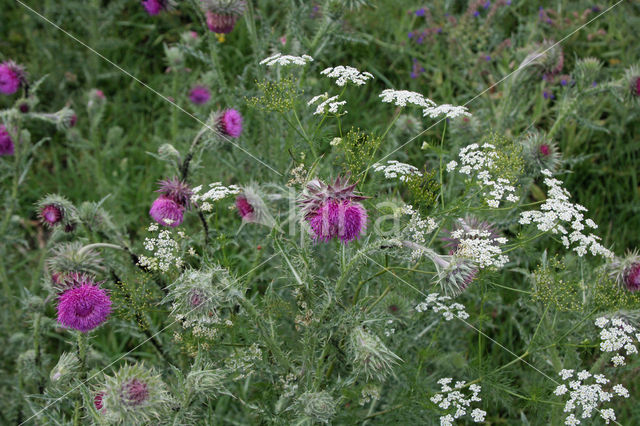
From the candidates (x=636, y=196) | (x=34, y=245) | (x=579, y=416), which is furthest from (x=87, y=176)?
(x=636, y=196)

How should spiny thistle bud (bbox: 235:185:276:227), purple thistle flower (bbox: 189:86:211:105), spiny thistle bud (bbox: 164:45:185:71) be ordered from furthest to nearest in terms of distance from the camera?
purple thistle flower (bbox: 189:86:211:105), spiny thistle bud (bbox: 164:45:185:71), spiny thistle bud (bbox: 235:185:276:227)

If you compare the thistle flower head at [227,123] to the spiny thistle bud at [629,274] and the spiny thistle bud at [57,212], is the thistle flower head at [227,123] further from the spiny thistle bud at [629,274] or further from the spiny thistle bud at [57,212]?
the spiny thistle bud at [629,274]

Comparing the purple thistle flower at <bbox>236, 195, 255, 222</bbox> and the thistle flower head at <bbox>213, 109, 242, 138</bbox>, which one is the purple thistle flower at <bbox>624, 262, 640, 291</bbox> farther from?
the thistle flower head at <bbox>213, 109, 242, 138</bbox>

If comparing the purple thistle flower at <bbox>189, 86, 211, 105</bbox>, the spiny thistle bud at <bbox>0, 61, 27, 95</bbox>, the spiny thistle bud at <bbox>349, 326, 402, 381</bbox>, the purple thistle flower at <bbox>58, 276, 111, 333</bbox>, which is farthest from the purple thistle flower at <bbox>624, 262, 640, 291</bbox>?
the spiny thistle bud at <bbox>0, 61, 27, 95</bbox>

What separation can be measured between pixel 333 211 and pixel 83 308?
998 mm

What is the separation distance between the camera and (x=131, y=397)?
1872mm

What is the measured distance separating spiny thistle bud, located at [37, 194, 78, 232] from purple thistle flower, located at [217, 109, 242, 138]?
0.79 meters

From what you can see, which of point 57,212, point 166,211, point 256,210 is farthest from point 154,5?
point 256,210

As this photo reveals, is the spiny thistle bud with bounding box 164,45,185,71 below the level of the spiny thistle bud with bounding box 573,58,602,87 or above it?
below

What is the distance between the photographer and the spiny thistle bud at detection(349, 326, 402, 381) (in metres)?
1.98

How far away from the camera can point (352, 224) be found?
2.05 m

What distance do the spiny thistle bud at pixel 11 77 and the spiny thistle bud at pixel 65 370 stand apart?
197 cm

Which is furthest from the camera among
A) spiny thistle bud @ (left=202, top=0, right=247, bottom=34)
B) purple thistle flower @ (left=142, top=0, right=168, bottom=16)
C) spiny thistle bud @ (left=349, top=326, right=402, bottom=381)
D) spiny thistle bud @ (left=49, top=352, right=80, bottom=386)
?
purple thistle flower @ (left=142, top=0, right=168, bottom=16)

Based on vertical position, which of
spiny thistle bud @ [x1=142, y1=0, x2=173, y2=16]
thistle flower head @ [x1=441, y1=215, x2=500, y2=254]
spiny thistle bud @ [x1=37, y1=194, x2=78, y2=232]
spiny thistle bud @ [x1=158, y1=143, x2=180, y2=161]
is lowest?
thistle flower head @ [x1=441, y1=215, x2=500, y2=254]
